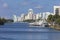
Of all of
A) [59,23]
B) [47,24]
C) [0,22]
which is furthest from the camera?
[0,22]

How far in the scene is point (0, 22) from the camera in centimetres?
14888

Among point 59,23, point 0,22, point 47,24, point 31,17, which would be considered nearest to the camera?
point 59,23

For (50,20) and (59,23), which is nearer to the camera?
(59,23)

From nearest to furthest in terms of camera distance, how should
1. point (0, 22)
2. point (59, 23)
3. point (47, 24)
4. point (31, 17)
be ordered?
point (59, 23)
point (47, 24)
point (0, 22)
point (31, 17)

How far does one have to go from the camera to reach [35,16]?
199750 millimetres

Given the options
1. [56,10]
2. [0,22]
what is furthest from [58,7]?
[0,22]

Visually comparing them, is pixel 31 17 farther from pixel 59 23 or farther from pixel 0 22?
pixel 59 23

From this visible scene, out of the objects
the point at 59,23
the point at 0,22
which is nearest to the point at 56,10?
the point at 0,22

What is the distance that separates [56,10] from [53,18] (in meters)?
39.0

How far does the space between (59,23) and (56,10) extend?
59.7 metres

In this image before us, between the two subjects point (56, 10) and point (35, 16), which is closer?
point (56, 10)

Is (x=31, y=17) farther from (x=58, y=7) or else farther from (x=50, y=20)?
(x=50, y=20)

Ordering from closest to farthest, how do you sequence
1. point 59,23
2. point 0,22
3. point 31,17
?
1. point 59,23
2. point 0,22
3. point 31,17

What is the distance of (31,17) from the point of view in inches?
7820
